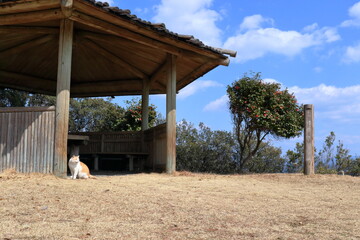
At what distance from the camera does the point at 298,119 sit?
46.4 ft

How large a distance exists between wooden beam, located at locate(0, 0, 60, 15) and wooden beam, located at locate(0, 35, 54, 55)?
270 centimetres

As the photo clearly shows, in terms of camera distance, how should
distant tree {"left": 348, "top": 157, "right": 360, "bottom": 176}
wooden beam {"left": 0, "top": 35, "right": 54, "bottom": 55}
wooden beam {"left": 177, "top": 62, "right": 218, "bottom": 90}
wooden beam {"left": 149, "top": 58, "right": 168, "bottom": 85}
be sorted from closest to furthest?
1. wooden beam {"left": 0, "top": 35, "right": 54, "bottom": 55}
2. wooden beam {"left": 177, "top": 62, "right": 218, "bottom": 90}
3. wooden beam {"left": 149, "top": 58, "right": 168, "bottom": 85}
4. distant tree {"left": 348, "top": 157, "right": 360, "bottom": 176}

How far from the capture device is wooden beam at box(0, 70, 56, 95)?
49.6ft

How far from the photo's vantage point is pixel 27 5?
8.16 metres

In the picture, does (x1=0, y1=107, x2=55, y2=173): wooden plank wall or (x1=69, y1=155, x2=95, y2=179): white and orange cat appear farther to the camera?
(x1=0, y1=107, x2=55, y2=173): wooden plank wall

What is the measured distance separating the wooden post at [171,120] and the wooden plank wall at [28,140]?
3527 millimetres

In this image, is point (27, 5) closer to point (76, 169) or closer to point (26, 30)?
point (26, 30)

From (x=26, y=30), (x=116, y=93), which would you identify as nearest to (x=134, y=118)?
(x=116, y=93)

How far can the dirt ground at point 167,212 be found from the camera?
3.90 m

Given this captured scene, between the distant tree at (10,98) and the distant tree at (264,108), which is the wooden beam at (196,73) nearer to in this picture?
the distant tree at (264,108)

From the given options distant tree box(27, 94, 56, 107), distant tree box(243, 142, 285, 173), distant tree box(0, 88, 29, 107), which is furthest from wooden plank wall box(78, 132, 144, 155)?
distant tree box(27, 94, 56, 107)

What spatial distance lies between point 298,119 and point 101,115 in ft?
40.1

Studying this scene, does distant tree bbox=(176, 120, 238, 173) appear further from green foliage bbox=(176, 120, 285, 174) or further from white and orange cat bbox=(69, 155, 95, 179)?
white and orange cat bbox=(69, 155, 95, 179)

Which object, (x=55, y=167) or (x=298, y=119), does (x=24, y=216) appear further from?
(x=298, y=119)
